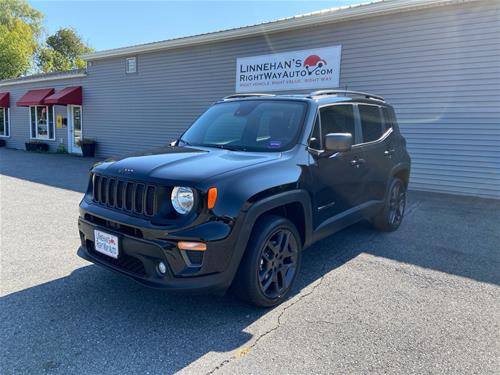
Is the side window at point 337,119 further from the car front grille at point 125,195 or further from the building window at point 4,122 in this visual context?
the building window at point 4,122

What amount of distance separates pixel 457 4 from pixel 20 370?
32.2 ft

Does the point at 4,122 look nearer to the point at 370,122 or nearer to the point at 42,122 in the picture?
the point at 42,122

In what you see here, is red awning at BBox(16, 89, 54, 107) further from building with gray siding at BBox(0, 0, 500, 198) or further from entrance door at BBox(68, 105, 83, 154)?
building with gray siding at BBox(0, 0, 500, 198)

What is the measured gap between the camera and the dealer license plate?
10.00ft

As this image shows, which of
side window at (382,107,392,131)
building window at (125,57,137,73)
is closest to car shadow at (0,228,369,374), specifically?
side window at (382,107,392,131)

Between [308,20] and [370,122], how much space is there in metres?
6.36

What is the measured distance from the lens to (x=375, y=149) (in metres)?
4.87

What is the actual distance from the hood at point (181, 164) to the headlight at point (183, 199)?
71 mm

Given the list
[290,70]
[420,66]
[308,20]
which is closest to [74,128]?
→ [290,70]

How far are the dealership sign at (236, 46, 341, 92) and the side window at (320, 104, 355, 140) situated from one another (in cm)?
611

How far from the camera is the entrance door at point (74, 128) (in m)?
18.0

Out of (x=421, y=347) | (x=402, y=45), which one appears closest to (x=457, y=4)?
(x=402, y=45)

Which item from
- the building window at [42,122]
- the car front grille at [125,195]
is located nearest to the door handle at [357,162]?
the car front grille at [125,195]

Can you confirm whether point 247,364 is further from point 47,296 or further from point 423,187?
point 423,187
